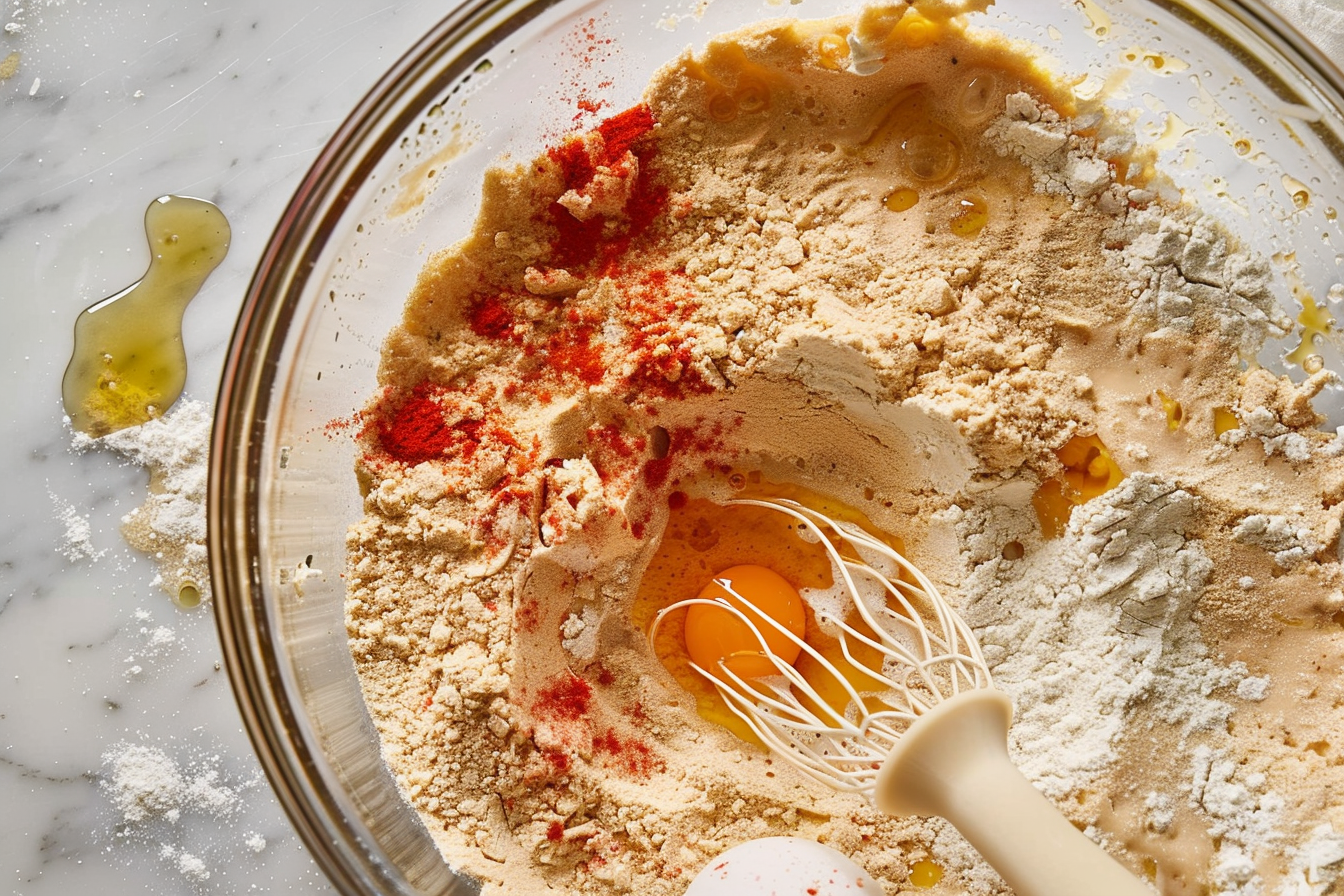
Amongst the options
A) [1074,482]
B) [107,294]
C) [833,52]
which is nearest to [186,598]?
[107,294]

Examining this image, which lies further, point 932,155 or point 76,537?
point 76,537

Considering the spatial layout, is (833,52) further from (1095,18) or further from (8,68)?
(8,68)

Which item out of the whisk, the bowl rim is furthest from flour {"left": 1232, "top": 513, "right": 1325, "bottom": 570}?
the bowl rim

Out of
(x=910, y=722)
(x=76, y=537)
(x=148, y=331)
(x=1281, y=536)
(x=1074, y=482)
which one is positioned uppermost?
(x=1281, y=536)

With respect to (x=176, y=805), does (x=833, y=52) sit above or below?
above

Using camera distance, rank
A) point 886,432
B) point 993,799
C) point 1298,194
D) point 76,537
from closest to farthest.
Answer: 1. point 993,799
2. point 1298,194
3. point 886,432
4. point 76,537

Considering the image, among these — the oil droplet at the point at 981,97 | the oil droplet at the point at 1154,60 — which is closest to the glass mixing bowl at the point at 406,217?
the oil droplet at the point at 1154,60

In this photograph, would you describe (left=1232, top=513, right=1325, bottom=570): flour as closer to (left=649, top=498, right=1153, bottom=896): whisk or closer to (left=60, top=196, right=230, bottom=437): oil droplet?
(left=649, top=498, right=1153, bottom=896): whisk
